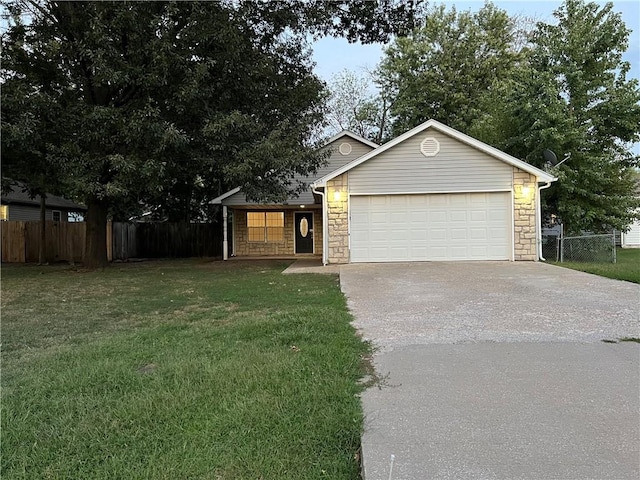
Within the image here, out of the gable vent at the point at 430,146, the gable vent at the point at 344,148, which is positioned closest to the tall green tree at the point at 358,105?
the gable vent at the point at 344,148

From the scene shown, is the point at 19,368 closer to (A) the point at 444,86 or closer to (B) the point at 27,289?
(B) the point at 27,289

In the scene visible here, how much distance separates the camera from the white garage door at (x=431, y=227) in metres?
13.3

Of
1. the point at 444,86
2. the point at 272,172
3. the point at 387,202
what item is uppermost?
the point at 444,86

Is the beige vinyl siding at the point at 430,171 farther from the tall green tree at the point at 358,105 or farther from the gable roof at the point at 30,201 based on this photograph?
the tall green tree at the point at 358,105

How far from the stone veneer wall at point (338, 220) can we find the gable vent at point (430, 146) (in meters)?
2.39

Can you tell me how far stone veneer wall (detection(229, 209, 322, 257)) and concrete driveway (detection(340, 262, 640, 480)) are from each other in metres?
12.7

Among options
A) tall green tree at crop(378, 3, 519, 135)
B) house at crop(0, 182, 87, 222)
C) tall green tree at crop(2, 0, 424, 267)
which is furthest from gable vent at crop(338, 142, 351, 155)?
house at crop(0, 182, 87, 222)

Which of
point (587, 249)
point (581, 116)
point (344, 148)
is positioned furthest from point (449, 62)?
point (587, 249)

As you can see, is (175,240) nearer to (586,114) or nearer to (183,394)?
(586,114)

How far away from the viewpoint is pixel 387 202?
13625 mm

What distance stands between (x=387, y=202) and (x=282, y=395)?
35.5ft

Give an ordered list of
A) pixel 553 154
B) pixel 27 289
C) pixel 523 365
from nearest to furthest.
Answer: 1. pixel 523 365
2. pixel 27 289
3. pixel 553 154

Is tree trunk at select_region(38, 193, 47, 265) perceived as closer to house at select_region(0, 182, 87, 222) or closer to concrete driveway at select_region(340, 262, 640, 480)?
house at select_region(0, 182, 87, 222)

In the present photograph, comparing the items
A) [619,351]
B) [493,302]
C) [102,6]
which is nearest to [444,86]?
[102,6]
